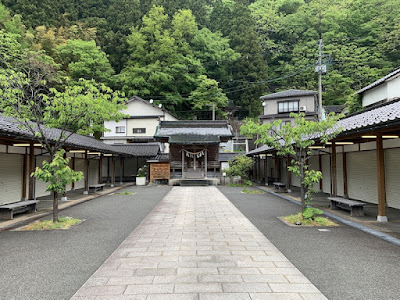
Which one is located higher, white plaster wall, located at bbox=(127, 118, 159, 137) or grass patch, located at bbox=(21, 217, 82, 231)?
white plaster wall, located at bbox=(127, 118, 159, 137)

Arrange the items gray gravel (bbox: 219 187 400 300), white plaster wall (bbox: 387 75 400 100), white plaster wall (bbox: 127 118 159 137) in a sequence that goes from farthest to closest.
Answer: white plaster wall (bbox: 127 118 159 137)
white plaster wall (bbox: 387 75 400 100)
gray gravel (bbox: 219 187 400 300)

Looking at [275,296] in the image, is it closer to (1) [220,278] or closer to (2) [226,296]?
(2) [226,296]

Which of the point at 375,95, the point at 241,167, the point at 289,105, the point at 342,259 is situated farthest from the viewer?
the point at 289,105

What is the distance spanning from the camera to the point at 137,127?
31.4m

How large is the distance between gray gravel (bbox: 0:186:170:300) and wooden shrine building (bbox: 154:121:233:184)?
44.9 ft

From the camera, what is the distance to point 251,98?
124 ft

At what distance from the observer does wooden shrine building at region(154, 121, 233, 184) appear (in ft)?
70.3

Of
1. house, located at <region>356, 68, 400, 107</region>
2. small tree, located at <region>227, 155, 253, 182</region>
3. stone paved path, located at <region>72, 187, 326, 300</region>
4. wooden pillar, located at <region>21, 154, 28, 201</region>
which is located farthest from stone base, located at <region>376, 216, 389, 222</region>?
wooden pillar, located at <region>21, 154, 28, 201</region>

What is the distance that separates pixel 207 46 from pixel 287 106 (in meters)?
16.9

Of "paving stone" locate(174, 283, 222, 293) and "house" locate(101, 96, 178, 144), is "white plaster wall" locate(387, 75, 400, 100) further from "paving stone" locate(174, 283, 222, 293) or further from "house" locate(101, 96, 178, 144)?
"house" locate(101, 96, 178, 144)

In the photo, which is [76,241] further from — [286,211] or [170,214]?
[286,211]

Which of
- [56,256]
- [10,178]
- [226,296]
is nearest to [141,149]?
[10,178]

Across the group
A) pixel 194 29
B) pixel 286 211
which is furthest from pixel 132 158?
pixel 194 29

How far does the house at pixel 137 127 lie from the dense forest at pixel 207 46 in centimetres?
456
